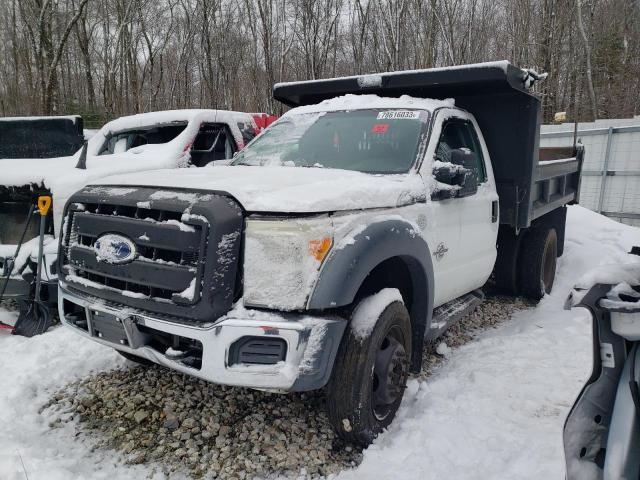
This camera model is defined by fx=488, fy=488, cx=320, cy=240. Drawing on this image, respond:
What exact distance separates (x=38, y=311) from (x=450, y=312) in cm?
361

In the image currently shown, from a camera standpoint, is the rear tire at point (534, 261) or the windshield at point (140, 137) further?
the windshield at point (140, 137)

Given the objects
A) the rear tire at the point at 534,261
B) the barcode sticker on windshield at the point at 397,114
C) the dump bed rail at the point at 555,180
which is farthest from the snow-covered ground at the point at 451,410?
the barcode sticker on windshield at the point at 397,114

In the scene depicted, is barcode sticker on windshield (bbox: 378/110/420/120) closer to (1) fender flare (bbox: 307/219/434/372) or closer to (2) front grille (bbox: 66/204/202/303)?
(1) fender flare (bbox: 307/219/434/372)

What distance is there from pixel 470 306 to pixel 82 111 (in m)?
21.5

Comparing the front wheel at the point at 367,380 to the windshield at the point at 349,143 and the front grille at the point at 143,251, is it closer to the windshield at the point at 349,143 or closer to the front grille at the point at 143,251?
the front grille at the point at 143,251

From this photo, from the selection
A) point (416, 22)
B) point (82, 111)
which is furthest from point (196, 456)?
point (416, 22)

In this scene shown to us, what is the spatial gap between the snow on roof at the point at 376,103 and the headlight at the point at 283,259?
1.87 m

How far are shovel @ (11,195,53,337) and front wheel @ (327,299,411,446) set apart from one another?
2.94 m

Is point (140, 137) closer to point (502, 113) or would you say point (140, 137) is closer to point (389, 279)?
point (502, 113)

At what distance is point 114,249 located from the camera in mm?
2576

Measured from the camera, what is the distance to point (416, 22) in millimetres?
23609

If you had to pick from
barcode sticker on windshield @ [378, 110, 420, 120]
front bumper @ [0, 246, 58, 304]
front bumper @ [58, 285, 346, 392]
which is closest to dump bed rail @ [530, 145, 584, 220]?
barcode sticker on windshield @ [378, 110, 420, 120]

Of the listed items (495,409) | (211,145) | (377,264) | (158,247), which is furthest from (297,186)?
(211,145)

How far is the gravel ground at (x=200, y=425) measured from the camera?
265 cm
